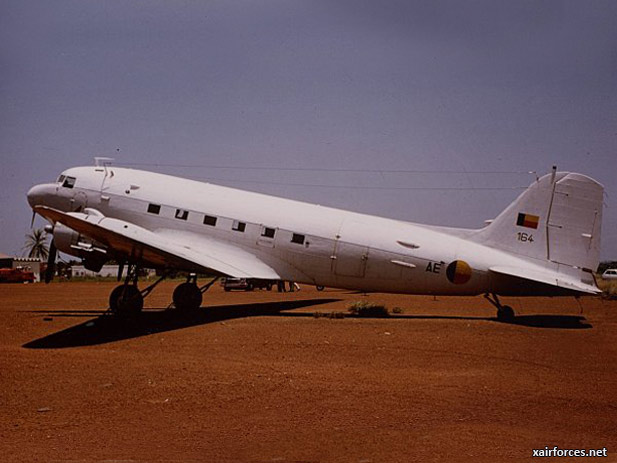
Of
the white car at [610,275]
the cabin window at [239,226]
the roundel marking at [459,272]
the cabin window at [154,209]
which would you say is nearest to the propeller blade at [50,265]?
the cabin window at [154,209]

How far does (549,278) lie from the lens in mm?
15484

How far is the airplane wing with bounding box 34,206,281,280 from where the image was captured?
47.5 feet

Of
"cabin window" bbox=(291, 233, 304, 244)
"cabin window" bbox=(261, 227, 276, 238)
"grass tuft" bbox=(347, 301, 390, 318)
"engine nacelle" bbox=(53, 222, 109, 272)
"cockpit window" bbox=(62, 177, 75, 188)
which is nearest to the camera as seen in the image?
"engine nacelle" bbox=(53, 222, 109, 272)

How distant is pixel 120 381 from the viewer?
335 inches

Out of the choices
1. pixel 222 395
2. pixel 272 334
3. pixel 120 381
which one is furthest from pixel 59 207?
pixel 222 395

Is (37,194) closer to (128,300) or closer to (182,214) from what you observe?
(182,214)

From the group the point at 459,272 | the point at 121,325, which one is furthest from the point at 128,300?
the point at 459,272

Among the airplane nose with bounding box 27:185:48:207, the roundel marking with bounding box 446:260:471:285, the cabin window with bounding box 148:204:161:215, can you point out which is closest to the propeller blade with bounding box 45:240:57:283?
the airplane nose with bounding box 27:185:48:207

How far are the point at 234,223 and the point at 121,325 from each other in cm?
501

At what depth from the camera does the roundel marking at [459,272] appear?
16.2 m

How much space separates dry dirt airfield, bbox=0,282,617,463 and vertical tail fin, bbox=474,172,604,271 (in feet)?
7.63

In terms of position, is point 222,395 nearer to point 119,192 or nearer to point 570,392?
point 570,392

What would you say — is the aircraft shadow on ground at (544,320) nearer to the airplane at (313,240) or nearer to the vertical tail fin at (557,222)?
the airplane at (313,240)

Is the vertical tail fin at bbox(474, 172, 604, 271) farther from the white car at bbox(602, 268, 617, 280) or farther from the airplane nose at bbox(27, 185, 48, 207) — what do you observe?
the white car at bbox(602, 268, 617, 280)
